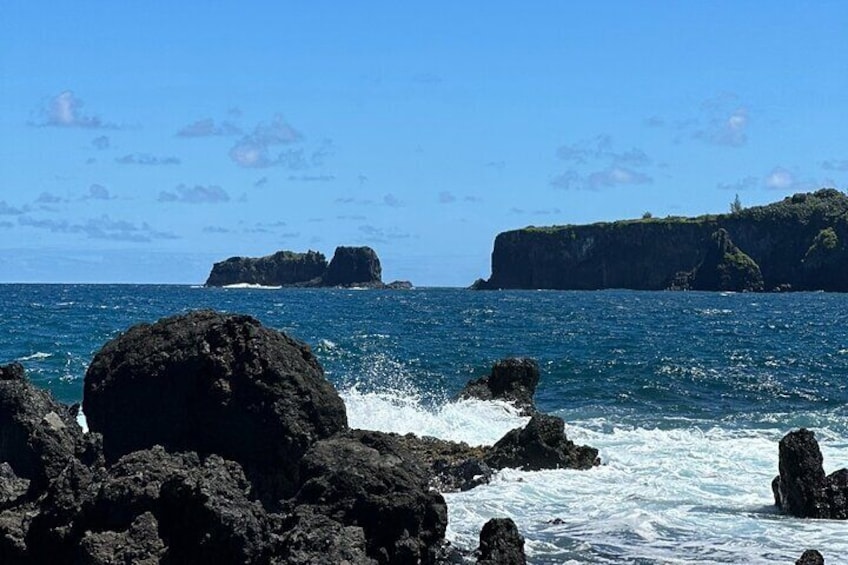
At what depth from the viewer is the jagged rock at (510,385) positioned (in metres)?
29.4

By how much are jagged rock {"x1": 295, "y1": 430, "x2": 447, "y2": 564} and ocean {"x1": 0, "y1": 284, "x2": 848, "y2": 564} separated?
8.56ft

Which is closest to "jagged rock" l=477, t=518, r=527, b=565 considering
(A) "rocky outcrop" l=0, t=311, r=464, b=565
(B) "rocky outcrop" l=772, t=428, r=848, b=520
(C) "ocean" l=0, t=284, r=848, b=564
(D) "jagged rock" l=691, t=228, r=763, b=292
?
(A) "rocky outcrop" l=0, t=311, r=464, b=565

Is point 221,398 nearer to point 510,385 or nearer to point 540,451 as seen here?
point 540,451

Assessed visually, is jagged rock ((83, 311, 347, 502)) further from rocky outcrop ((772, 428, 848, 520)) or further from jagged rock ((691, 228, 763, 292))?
jagged rock ((691, 228, 763, 292))

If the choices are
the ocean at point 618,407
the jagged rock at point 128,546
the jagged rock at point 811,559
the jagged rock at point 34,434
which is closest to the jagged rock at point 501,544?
the ocean at point 618,407

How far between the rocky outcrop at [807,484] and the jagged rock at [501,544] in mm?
6461

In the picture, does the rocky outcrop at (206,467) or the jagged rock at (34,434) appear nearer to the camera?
the rocky outcrop at (206,467)

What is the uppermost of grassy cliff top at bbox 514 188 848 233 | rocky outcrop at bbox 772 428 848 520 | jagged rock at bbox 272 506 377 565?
grassy cliff top at bbox 514 188 848 233

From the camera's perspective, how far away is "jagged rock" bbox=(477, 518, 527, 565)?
12109 millimetres

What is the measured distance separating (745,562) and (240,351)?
21.9 feet

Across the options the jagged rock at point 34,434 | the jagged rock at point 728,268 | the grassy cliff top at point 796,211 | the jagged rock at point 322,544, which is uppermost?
the grassy cliff top at point 796,211

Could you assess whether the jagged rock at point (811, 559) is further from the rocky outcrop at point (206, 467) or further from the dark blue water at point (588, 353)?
the dark blue water at point (588, 353)

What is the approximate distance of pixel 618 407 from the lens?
103 ft

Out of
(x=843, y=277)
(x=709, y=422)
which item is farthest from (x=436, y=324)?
(x=843, y=277)
